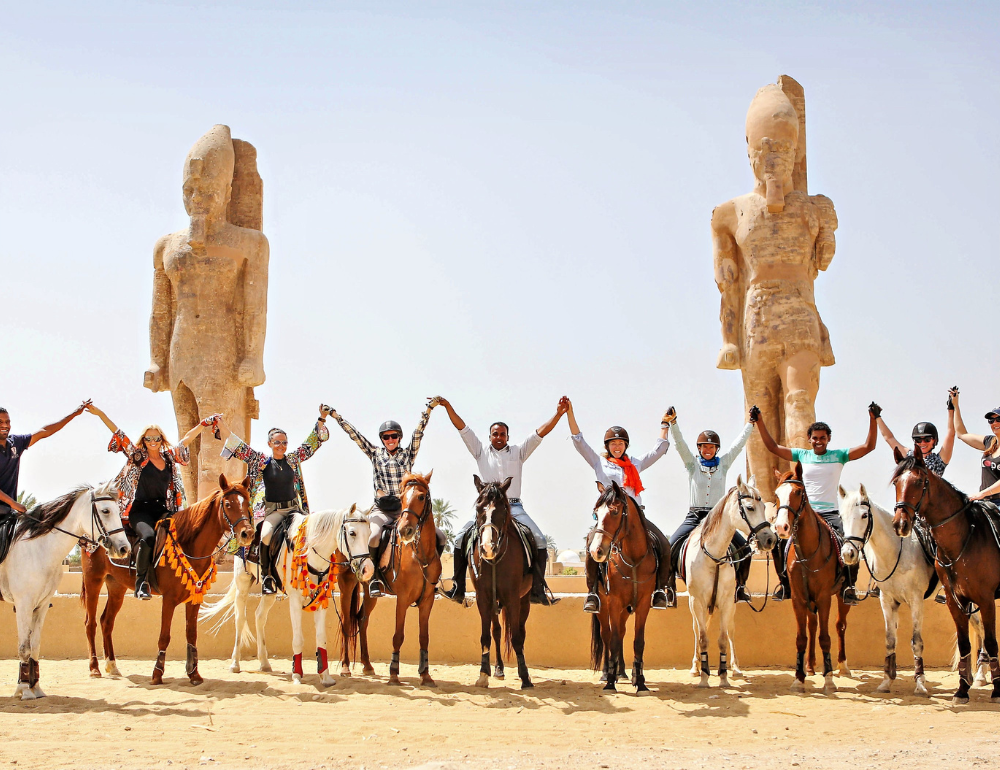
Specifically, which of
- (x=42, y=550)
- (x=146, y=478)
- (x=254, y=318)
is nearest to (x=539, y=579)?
(x=146, y=478)

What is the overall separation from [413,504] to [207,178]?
22.2 feet

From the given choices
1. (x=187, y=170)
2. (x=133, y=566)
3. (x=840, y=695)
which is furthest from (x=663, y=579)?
(x=187, y=170)

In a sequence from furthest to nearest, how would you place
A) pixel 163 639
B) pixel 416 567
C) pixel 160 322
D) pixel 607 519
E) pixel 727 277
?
pixel 160 322
pixel 727 277
pixel 163 639
pixel 416 567
pixel 607 519

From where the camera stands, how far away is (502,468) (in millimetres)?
9570

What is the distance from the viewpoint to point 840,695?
28.7 ft

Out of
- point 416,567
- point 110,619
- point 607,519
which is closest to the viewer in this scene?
point 607,519

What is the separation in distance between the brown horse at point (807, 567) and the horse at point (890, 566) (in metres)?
0.27

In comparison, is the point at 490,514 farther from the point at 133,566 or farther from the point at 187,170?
the point at 187,170

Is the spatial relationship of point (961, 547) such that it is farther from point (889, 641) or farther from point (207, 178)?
point (207, 178)

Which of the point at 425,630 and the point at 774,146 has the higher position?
the point at 774,146

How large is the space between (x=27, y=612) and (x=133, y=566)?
1291 mm

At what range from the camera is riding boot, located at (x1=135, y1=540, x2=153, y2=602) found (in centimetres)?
921

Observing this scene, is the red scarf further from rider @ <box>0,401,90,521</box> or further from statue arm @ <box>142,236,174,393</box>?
statue arm @ <box>142,236,174,393</box>

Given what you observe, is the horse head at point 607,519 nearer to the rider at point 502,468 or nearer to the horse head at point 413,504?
the rider at point 502,468
